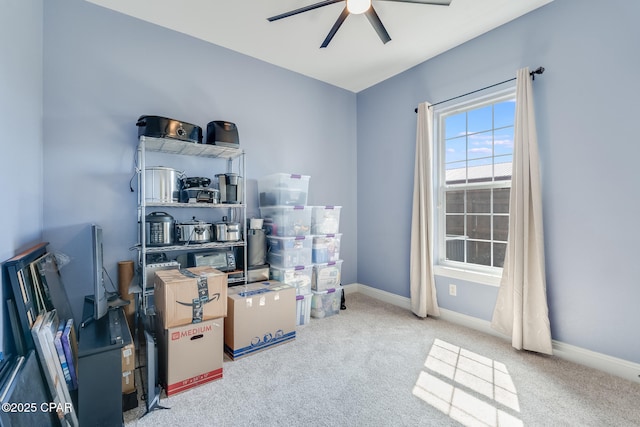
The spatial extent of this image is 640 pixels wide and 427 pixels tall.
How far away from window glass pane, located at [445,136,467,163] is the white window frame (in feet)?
0.18

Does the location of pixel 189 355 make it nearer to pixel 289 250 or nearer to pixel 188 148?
pixel 289 250

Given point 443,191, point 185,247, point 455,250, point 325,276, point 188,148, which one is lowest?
point 325,276

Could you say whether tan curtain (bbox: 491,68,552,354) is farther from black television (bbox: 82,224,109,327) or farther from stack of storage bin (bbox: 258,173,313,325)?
black television (bbox: 82,224,109,327)

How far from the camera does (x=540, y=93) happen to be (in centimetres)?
245

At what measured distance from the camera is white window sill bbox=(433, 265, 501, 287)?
9.04 ft

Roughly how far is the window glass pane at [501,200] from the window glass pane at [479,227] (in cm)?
13

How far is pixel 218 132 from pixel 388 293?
2.84 m

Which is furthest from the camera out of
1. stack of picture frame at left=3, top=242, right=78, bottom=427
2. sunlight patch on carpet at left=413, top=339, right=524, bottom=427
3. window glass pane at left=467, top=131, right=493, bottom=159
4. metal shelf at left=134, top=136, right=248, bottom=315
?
window glass pane at left=467, top=131, right=493, bottom=159

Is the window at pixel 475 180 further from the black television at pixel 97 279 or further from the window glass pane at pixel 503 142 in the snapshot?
the black television at pixel 97 279

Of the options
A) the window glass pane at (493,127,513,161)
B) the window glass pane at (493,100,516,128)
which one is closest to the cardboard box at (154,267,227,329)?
the window glass pane at (493,127,513,161)

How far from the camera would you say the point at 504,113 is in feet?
9.24

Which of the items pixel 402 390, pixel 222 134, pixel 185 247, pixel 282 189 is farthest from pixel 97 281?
pixel 402 390

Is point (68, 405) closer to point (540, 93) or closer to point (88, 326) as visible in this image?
point (88, 326)

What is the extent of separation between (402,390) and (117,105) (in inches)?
128
